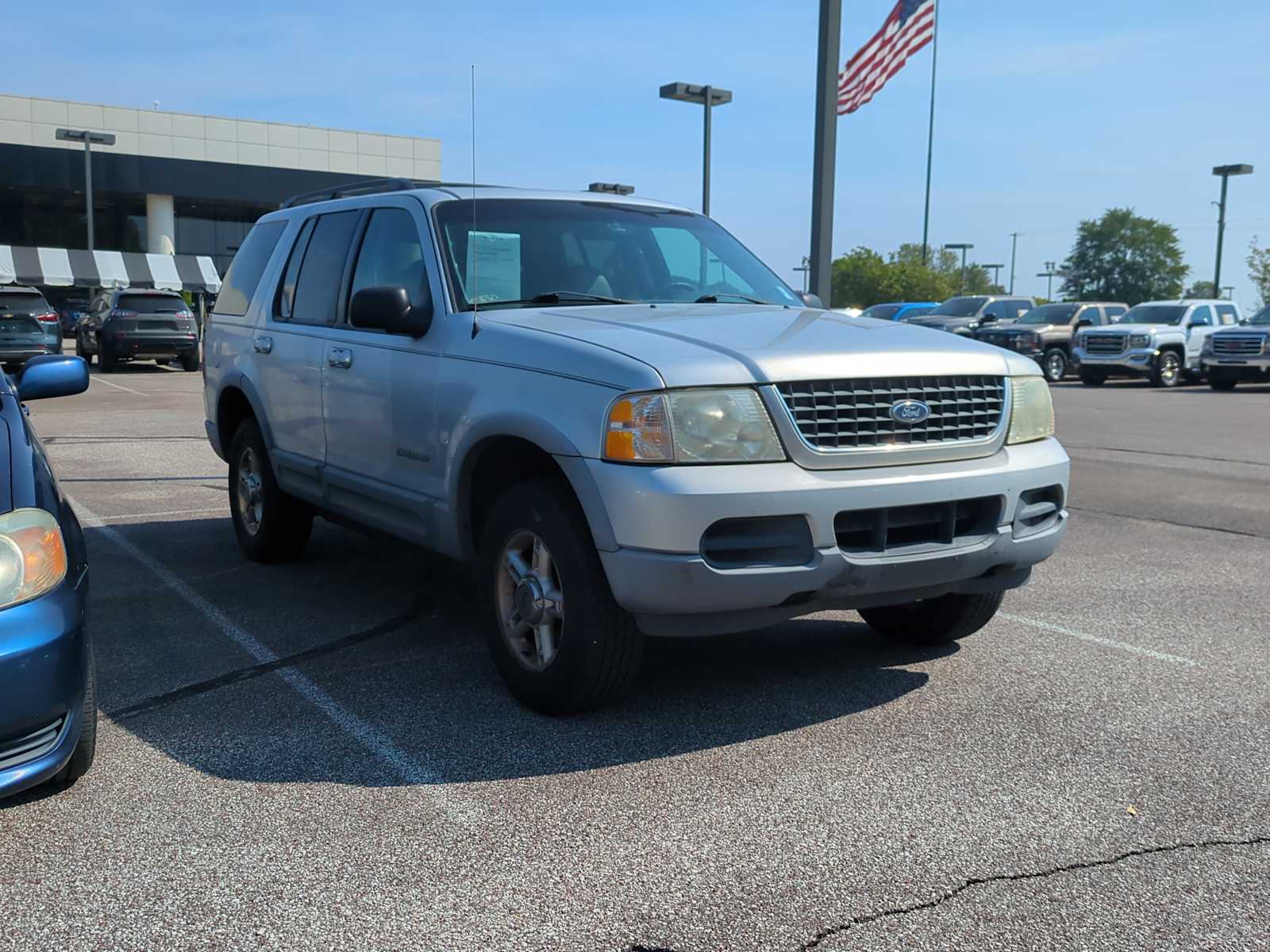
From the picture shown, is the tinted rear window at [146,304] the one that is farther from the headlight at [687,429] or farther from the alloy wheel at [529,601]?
the headlight at [687,429]

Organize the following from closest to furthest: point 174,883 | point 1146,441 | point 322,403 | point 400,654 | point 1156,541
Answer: point 174,883, point 400,654, point 322,403, point 1156,541, point 1146,441

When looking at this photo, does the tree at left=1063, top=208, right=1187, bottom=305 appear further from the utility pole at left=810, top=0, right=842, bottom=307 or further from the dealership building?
the utility pole at left=810, top=0, right=842, bottom=307

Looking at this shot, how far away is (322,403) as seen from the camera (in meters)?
5.99

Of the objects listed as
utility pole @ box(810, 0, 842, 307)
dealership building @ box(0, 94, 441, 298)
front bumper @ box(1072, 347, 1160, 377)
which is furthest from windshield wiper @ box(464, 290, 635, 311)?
dealership building @ box(0, 94, 441, 298)

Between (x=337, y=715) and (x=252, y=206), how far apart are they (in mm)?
62477

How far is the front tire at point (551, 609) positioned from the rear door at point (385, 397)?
2.09ft

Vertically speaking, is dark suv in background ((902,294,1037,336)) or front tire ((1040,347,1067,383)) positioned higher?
dark suv in background ((902,294,1037,336))

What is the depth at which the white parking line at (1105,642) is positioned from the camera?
5246mm

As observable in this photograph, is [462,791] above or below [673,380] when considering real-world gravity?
below

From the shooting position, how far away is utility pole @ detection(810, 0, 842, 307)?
8578 millimetres

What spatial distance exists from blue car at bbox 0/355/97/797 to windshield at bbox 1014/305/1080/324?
30.6 m

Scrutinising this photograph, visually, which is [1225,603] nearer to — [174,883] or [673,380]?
[673,380]

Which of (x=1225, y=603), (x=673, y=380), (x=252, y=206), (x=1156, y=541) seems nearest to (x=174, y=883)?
(x=673, y=380)

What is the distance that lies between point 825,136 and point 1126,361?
21.5 meters
